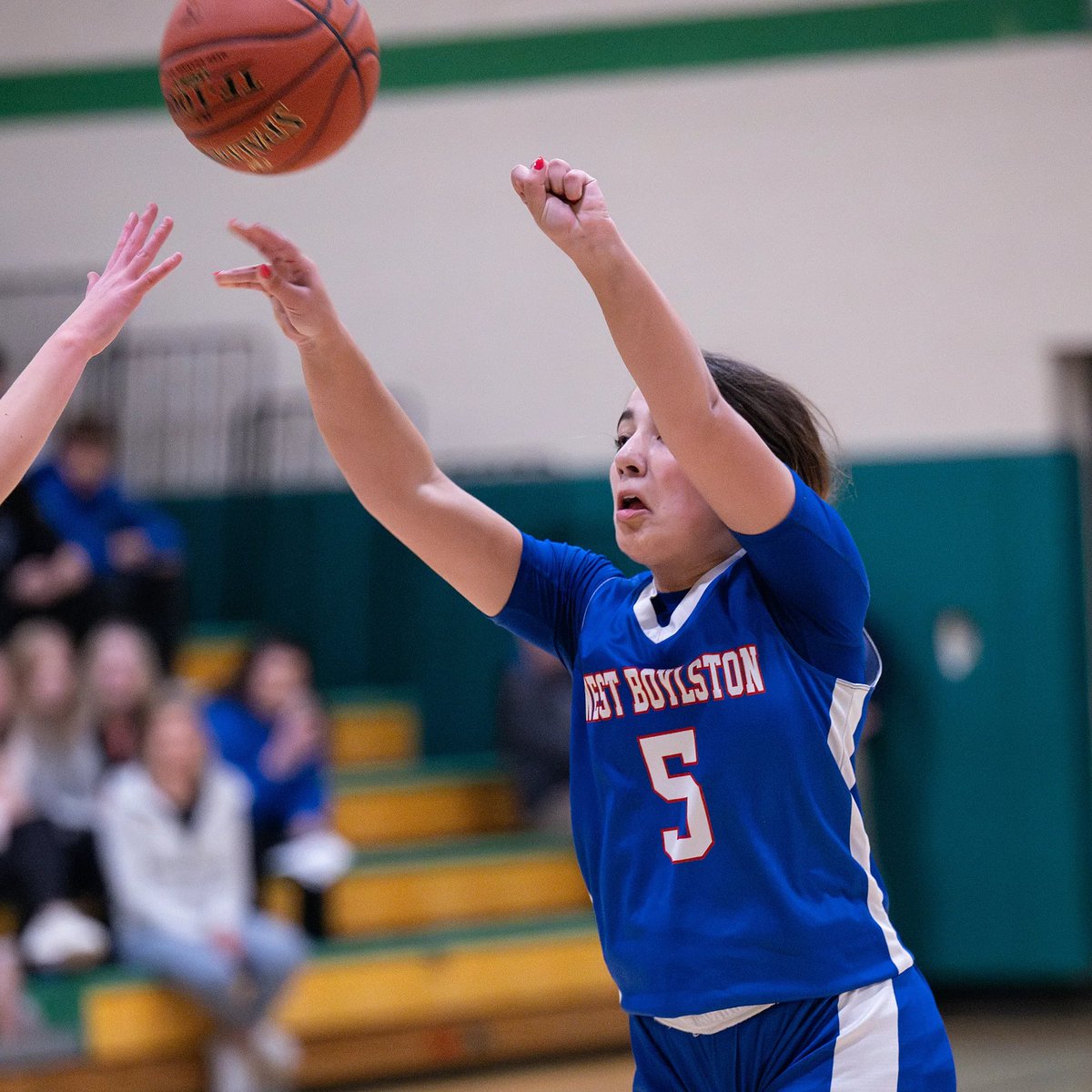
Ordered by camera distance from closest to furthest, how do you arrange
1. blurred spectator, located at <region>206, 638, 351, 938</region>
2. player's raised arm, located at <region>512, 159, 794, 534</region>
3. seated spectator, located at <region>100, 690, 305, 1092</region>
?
player's raised arm, located at <region>512, 159, 794, 534</region> → seated spectator, located at <region>100, 690, 305, 1092</region> → blurred spectator, located at <region>206, 638, 351, 938</region>

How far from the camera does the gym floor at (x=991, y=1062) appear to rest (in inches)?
234

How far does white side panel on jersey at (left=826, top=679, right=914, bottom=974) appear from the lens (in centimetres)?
210

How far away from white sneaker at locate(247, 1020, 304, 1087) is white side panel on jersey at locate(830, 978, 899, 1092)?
13.4ft

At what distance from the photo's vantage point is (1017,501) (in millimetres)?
7473

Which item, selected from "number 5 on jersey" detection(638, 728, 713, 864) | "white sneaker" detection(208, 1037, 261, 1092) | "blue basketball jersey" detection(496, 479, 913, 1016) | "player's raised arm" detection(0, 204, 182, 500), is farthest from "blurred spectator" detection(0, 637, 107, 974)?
"number 5 on jersey" detection(638, 728, 713, 864)

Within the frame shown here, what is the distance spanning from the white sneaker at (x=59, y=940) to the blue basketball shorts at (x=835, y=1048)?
3956 millimetres

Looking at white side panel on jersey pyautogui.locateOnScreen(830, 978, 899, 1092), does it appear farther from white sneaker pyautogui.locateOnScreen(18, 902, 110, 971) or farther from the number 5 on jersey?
white sneaker pyautogui.locateOnScreen(18, 902, 110, 971)

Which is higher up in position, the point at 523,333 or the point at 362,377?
the point at 523,333

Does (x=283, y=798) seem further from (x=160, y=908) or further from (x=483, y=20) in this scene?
(x=483, y=20)

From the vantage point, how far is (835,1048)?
2.01 metres

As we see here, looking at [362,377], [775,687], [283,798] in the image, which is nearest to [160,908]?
[283,798]

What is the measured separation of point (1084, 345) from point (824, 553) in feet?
21.5

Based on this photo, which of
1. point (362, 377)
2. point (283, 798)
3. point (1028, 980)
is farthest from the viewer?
point (1028, 980)

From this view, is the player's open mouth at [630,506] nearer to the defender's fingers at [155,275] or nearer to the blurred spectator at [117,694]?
the defender's fingers at [155,275]
